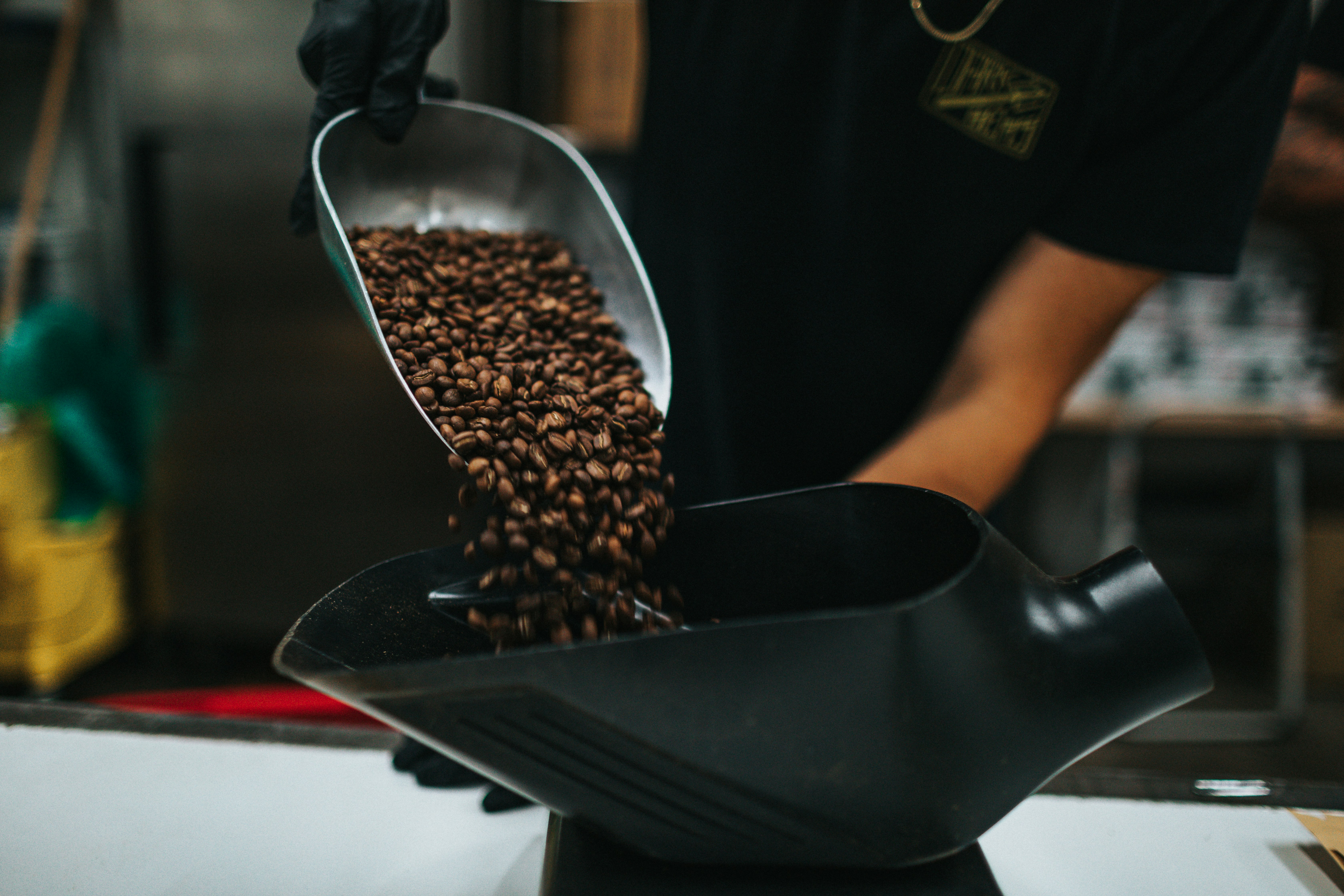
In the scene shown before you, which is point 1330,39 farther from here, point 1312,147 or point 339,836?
point 339,836

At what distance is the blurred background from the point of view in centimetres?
204

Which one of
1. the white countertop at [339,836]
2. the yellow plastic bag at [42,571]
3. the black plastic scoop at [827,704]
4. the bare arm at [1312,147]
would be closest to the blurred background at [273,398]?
the yellow plastic bag at [42,571]

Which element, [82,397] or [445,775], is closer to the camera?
[445,775]

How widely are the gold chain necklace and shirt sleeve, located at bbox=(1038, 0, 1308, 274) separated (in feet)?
0.40

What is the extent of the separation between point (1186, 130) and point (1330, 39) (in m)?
0.59

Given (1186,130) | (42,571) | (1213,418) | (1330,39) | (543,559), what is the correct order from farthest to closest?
1. (1213,418)
2. (42,571)
3. (1330,39)
4. (1186,130)
5. (543,559)

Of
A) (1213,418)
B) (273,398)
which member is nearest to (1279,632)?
(1213,418)

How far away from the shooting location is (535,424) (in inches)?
25.7

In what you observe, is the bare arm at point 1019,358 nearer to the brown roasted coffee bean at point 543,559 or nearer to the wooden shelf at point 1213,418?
the brown roasted coffee bean at point 543,559

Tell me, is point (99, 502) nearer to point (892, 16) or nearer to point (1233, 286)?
point (892, 16)

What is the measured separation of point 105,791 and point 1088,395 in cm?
219

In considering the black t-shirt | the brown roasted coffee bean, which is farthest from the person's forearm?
the brown roasted coffee bean

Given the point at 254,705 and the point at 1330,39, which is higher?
the point at 1330,39

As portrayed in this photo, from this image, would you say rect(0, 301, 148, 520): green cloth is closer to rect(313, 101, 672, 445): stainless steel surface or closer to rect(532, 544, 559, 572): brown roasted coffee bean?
rect(313, 101, 672, 445): stainless steel surface
